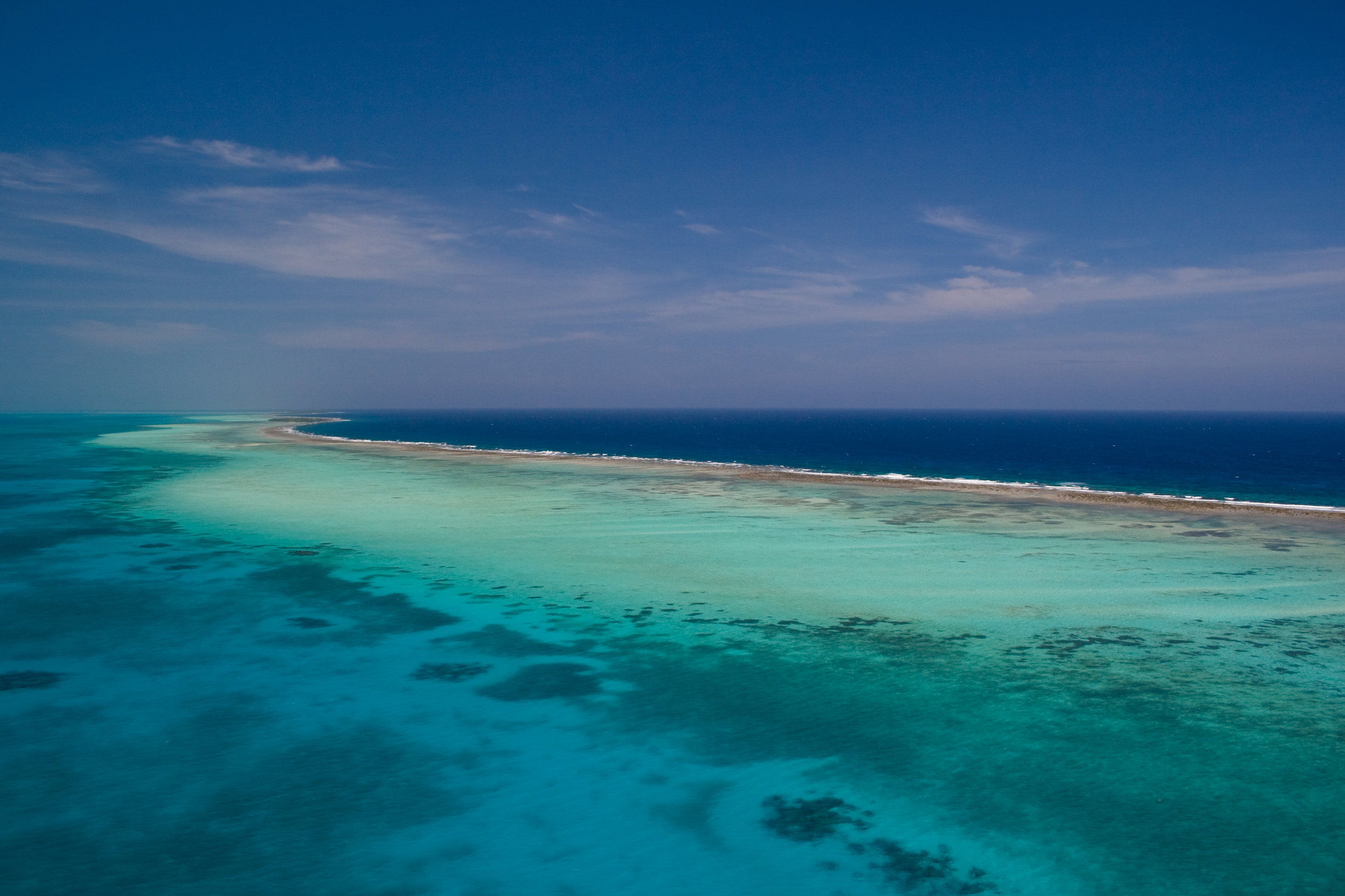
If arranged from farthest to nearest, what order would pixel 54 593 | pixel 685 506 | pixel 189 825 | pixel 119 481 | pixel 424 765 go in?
pixel 119 481 → pixel 685 506 → pixel 54 593 → pixel 424 765 → pixel 189 825

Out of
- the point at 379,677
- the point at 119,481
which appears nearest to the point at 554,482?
the point at 119,481

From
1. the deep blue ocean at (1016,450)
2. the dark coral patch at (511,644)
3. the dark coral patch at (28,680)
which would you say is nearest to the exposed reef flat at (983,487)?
the deep blue ocean at (1016,450)

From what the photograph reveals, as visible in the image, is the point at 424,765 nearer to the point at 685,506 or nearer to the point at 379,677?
the point at 379,677

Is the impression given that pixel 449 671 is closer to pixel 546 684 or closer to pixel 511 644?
pixel 511 644

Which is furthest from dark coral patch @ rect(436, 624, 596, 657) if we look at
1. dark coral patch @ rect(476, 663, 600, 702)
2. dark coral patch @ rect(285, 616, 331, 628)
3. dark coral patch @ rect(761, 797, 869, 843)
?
dark coral patch @ rect(761, 797, 869, 843)

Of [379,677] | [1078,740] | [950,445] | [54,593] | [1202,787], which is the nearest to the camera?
[1202,787]

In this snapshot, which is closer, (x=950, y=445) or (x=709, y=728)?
(x=709, y=728)

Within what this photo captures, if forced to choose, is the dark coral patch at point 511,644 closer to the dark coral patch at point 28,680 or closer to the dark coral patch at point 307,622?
the dark coral patch at point 307,622

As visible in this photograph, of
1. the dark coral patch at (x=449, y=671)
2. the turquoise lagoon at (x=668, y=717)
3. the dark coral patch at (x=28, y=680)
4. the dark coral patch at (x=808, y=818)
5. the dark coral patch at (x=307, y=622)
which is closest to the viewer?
the turquoise lagoon at (x=668, y=717)
